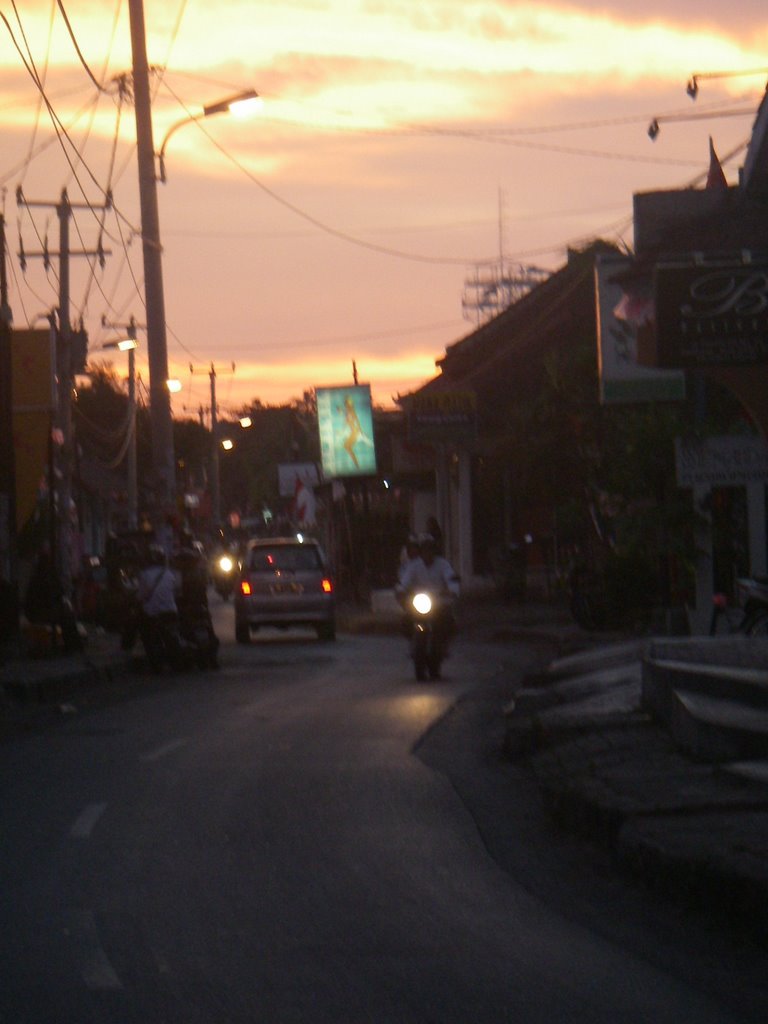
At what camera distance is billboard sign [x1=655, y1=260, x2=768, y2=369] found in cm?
1445

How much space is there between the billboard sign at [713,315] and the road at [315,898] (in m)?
4.05

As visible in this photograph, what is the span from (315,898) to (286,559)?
22187 mm

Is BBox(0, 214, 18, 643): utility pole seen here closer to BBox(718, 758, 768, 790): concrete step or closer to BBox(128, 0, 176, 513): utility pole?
BBox(128, 0, 176, 513): utility pole

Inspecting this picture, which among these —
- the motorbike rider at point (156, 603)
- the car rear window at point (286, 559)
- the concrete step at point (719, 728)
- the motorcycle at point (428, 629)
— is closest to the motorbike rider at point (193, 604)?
the motorbike rider at point (156, 603)

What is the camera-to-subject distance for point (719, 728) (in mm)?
9898

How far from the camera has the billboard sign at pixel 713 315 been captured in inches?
569

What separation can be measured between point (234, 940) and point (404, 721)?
8478 millimetres

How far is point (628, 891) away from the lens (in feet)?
25.0

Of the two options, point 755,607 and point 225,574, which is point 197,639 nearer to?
point 755,607

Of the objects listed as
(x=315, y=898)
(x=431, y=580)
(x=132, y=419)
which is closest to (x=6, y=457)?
(x=431, y=580)

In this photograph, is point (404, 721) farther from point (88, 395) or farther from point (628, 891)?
point (88, 395)

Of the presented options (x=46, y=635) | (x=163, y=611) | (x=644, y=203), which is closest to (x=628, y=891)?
(x=163, y=611)

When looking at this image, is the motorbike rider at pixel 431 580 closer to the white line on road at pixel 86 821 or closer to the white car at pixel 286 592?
the white car at pixel 286 592

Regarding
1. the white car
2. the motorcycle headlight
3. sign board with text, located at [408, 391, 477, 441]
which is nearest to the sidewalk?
the motorcycle headlight
